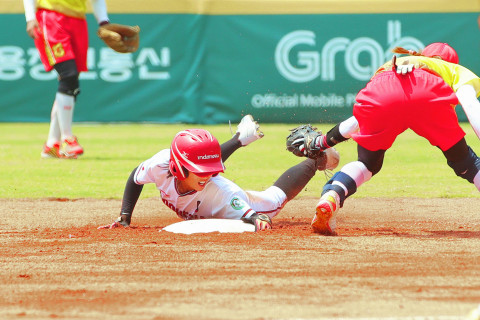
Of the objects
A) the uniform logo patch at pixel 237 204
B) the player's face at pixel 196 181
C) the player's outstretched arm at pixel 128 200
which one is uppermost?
the player's face at pixel 196 181

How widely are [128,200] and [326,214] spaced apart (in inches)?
61.6

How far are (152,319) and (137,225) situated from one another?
2972 mm

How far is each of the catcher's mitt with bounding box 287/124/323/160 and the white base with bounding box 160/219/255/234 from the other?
70cm

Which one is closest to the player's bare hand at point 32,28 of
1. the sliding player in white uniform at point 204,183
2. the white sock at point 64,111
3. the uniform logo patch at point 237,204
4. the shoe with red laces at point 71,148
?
the white sock at point 64,111

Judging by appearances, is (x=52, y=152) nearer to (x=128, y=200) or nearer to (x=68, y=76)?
(x=68, y=76)

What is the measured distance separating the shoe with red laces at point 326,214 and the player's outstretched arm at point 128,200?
138cm

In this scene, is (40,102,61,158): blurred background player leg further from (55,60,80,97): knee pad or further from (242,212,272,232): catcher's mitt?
(242,212,272,232): catcher's mitt

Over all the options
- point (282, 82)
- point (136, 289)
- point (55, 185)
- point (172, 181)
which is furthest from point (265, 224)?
point (282, 82)

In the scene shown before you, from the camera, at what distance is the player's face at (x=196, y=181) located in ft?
18.4

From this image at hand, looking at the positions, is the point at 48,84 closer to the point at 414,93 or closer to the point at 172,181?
the point at 172,181

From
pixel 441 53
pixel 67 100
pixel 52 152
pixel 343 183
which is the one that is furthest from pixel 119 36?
pixel 343 183

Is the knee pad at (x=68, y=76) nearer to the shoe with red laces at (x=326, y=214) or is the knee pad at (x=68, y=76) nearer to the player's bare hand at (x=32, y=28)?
the player's bare hand at (x=32, y=28)

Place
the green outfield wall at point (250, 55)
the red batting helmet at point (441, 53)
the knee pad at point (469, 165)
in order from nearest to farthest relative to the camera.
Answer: the knee pad at point (469, 165)
the red batting helmet at point (441, 53)
the green outfield wall at point (250, 55)

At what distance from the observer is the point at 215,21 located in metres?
15.8
